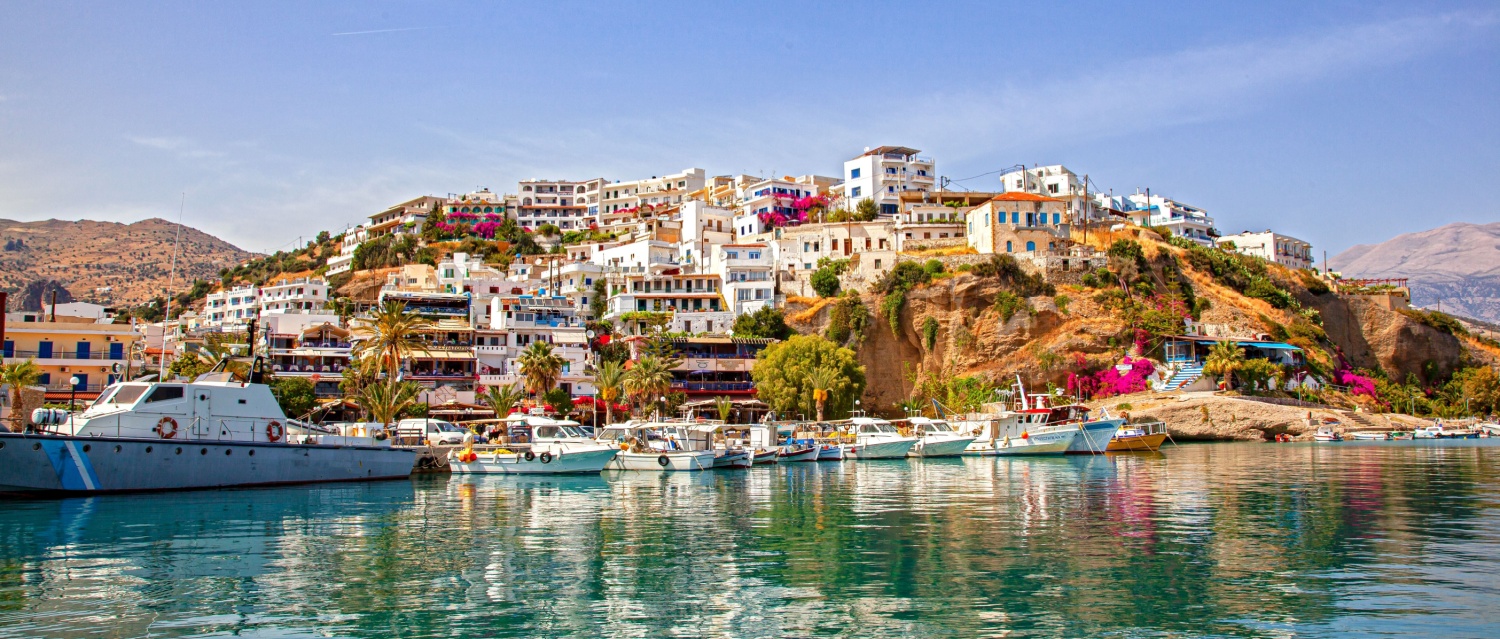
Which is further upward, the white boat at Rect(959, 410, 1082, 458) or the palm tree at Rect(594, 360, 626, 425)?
the palm tree at Rect(594, 360, 626, 425)

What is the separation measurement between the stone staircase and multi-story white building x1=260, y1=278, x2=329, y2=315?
74.4 m

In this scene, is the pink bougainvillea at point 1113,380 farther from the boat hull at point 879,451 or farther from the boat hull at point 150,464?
the boat hull at point 150,464

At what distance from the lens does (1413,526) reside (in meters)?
24.2

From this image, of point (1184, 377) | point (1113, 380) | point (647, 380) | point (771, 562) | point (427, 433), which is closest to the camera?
point (771, 562)

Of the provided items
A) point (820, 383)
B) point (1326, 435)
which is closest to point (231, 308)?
point (820, 383)

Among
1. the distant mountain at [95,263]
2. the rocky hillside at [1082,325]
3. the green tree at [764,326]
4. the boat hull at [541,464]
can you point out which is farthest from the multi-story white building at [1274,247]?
the distant mountain at [95,263]

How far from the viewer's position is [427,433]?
51062 mm

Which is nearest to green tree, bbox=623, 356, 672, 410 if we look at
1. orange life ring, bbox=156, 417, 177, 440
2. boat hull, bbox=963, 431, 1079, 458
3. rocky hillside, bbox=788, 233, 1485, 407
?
rocky hillside, bbox=788, 233, 1485, 407

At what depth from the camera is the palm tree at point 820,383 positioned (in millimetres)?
68000

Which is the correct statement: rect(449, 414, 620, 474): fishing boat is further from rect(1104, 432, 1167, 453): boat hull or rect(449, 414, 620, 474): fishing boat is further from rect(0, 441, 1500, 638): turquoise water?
rect(1104, 432, 1167, 453): boat hull

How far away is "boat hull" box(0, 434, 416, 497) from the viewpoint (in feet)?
102

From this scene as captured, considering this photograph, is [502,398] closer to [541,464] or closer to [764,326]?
[541,464]

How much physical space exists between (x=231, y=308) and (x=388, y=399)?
6349cm

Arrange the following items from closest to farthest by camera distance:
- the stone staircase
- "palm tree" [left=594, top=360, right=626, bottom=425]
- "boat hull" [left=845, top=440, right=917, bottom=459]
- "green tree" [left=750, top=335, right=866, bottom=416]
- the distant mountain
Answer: "boat hull" [left=845, top=440, right=917, bottom=459], "palm tree" [left=594, top=360, right=626, bottom=425], "green tree" [left=750, top=335, right=866, bottom=416], the stone staircase, the distant mountain
